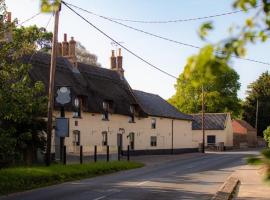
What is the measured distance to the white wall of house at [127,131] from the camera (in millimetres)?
45000

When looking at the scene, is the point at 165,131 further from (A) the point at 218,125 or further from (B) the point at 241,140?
(B) the point at 241,140

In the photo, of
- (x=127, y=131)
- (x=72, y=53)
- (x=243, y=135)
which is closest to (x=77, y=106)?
(x=72, y=53)

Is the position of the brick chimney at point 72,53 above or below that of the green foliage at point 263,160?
above

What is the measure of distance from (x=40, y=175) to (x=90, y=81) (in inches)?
1069

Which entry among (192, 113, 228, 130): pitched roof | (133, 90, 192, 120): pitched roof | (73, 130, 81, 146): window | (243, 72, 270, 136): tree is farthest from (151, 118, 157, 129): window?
(243, 72, 270, 136): tree

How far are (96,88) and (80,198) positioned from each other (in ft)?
108

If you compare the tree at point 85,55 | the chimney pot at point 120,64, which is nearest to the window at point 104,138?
the chimney pot at point 120,64

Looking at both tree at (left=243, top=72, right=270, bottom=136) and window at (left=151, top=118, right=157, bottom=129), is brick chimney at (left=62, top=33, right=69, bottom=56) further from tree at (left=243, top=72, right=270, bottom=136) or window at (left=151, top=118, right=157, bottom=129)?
tree at (left=243, top=72, right=270, bottom=136)

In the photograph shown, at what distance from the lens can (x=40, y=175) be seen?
926 inches

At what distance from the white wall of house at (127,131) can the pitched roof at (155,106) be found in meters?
0.62

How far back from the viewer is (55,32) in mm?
26938

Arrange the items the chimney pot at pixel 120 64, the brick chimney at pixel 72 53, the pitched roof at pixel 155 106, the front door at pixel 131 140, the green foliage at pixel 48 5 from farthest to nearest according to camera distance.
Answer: the chimney pot at pixel 120 64, the pitched roof at pixel 155 106, the front door at pixel 131 140, the brick chimney at pixel 72 53, the green foliage at pixel 48 5

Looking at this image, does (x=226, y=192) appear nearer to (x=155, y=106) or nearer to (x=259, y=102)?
(x=155, y=106)

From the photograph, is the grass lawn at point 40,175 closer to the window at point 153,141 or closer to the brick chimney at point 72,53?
the brick chimney at point 72,53
